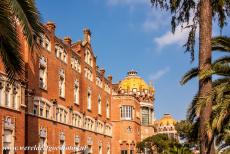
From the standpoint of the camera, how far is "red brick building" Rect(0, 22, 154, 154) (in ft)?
113

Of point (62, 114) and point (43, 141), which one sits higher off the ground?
point (62, 114)

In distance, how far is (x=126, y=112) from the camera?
7069 cm

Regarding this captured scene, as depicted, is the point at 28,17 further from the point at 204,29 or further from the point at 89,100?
the point at 89,100

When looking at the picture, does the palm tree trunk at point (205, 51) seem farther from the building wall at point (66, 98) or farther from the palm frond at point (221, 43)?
the building wall at point (66, 98)

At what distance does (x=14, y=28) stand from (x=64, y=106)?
116 feet

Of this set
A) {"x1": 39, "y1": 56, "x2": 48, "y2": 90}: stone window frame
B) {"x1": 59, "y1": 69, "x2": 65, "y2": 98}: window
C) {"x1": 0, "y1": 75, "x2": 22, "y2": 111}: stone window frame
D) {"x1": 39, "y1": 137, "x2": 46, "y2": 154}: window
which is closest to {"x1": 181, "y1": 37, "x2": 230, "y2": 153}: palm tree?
{"x1": 0, "y1": 75, "x2": 22, "y2": 111}: stone window frame

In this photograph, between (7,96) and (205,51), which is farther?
(7,96)

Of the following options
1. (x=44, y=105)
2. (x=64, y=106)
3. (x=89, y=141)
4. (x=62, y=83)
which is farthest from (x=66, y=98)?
(x=89, y=141)

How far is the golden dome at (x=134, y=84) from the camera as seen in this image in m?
95.5

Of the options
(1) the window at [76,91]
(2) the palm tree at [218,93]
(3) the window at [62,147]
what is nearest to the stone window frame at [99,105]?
(1) the window at [76,91]

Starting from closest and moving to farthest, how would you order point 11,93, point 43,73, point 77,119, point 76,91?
point 11,93 < point 43,73 < point 77,119 < point 76,91

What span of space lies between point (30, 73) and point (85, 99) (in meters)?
17.4

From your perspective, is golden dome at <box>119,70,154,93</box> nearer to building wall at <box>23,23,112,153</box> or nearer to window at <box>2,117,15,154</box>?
building wall at <box>23,23,112,153</box>

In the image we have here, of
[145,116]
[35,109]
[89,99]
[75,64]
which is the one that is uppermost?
[75,64]
